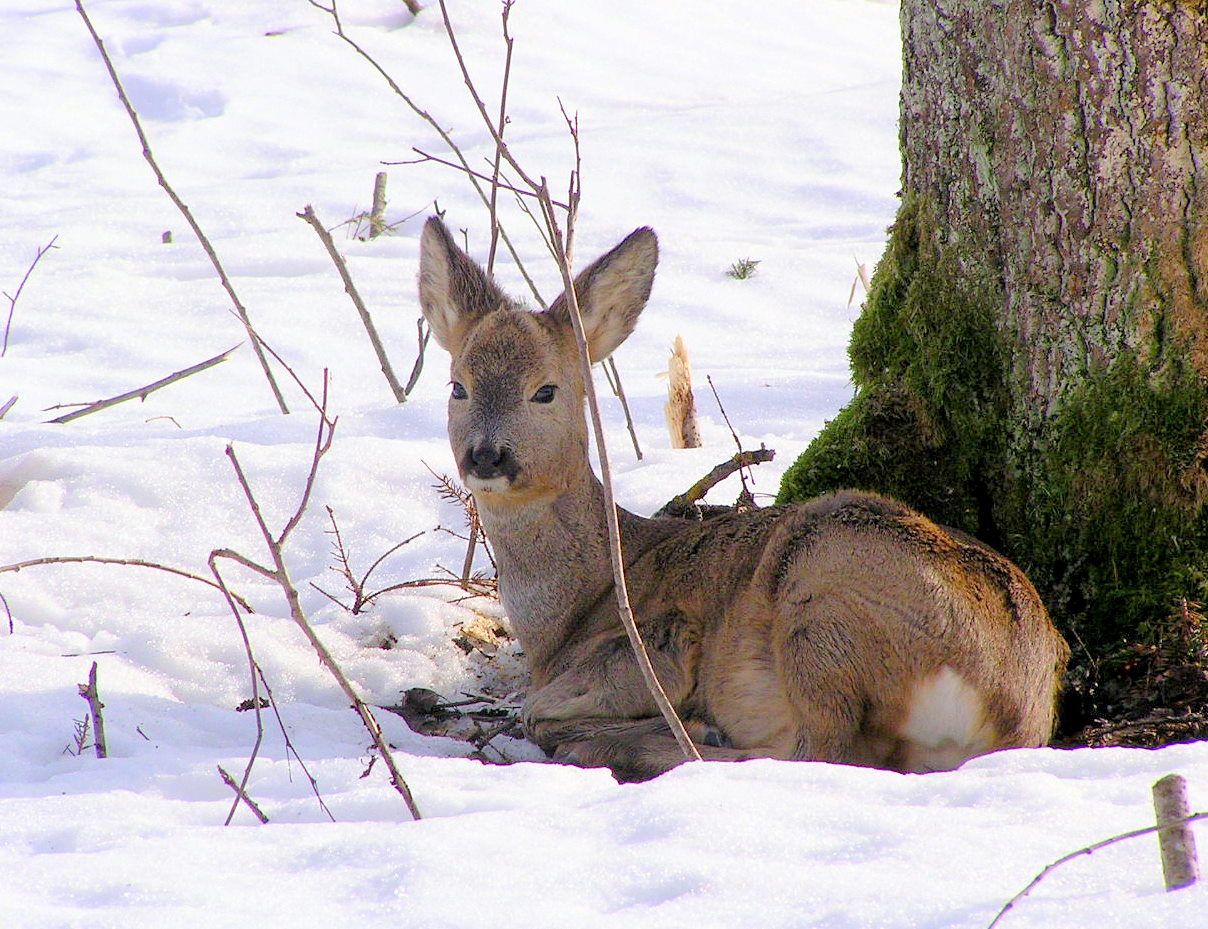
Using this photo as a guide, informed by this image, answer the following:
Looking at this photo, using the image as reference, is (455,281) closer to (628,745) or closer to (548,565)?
(548,565)

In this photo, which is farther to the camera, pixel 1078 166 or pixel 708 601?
pixel 708 601

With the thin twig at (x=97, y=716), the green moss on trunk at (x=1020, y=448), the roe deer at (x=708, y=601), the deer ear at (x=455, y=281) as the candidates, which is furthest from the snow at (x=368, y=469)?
the deer ear at (x=455, y=281)

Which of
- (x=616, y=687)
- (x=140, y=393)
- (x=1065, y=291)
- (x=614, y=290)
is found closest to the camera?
(x=1065, y=291)

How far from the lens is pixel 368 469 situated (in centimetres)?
710

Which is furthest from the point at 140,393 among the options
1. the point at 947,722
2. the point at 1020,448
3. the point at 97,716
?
the point at 947,722

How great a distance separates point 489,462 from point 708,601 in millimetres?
957

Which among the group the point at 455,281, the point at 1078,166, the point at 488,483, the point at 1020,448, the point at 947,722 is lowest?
the point at 947,722

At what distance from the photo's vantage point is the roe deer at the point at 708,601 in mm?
4273

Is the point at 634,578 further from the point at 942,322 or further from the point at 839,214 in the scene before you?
the point at 839,214

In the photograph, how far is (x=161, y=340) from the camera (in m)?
10.0

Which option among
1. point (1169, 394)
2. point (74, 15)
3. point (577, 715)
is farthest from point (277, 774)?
point (74, 15)

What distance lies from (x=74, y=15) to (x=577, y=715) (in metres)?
17.4

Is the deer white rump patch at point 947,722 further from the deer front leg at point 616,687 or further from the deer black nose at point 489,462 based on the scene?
the deer black nose at point 489,462

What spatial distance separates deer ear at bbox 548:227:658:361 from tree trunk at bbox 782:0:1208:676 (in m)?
1.02
